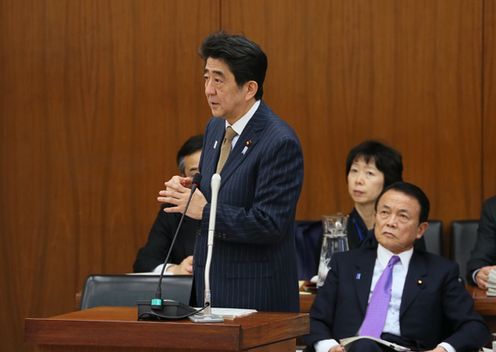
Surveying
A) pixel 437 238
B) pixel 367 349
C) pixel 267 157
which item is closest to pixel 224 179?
pixel 267 157

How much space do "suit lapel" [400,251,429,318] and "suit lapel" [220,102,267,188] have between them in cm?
115

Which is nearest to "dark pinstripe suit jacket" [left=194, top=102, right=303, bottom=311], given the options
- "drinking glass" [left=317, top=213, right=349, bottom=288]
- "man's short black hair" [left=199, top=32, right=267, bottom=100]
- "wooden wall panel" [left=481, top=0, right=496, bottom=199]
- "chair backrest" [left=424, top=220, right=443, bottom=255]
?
"man's short black hair" [left=199, top=32, right=267, bottom=100]

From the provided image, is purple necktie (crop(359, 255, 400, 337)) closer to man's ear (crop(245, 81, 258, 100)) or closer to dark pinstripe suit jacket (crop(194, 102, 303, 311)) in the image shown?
dark pinstripe suit jacket (crop(194, 102, 303, 311))

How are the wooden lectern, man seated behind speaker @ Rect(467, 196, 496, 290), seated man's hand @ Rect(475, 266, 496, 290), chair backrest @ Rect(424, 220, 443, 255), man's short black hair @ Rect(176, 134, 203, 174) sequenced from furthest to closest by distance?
chair backrest @ Rect(424, 220, 443, 255) < man's short black hair @ Rect(176, 134, 203, 174) < man seated behind speaker @ Rect(467, 196, 496, 290) < seated man's hand @ Rect(475, 266, 496, 290) < the wooden lectern

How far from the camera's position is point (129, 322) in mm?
2518

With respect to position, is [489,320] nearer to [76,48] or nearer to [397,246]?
[397,246]

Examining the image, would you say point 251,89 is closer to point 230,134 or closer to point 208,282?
point 230,134

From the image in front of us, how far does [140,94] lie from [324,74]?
3.14 feet

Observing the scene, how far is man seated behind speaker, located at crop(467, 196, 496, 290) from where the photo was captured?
4.53m

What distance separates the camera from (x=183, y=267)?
4.32 m

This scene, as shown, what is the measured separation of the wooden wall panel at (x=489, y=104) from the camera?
5.48 meters

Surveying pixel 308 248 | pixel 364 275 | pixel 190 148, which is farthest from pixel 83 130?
pixel 364 275

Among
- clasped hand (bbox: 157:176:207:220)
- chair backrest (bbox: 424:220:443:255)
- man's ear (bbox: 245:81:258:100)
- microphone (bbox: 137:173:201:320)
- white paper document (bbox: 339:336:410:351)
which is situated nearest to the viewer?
microphone (bbox: 137:173:201:320)

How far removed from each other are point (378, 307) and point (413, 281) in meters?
0.17
